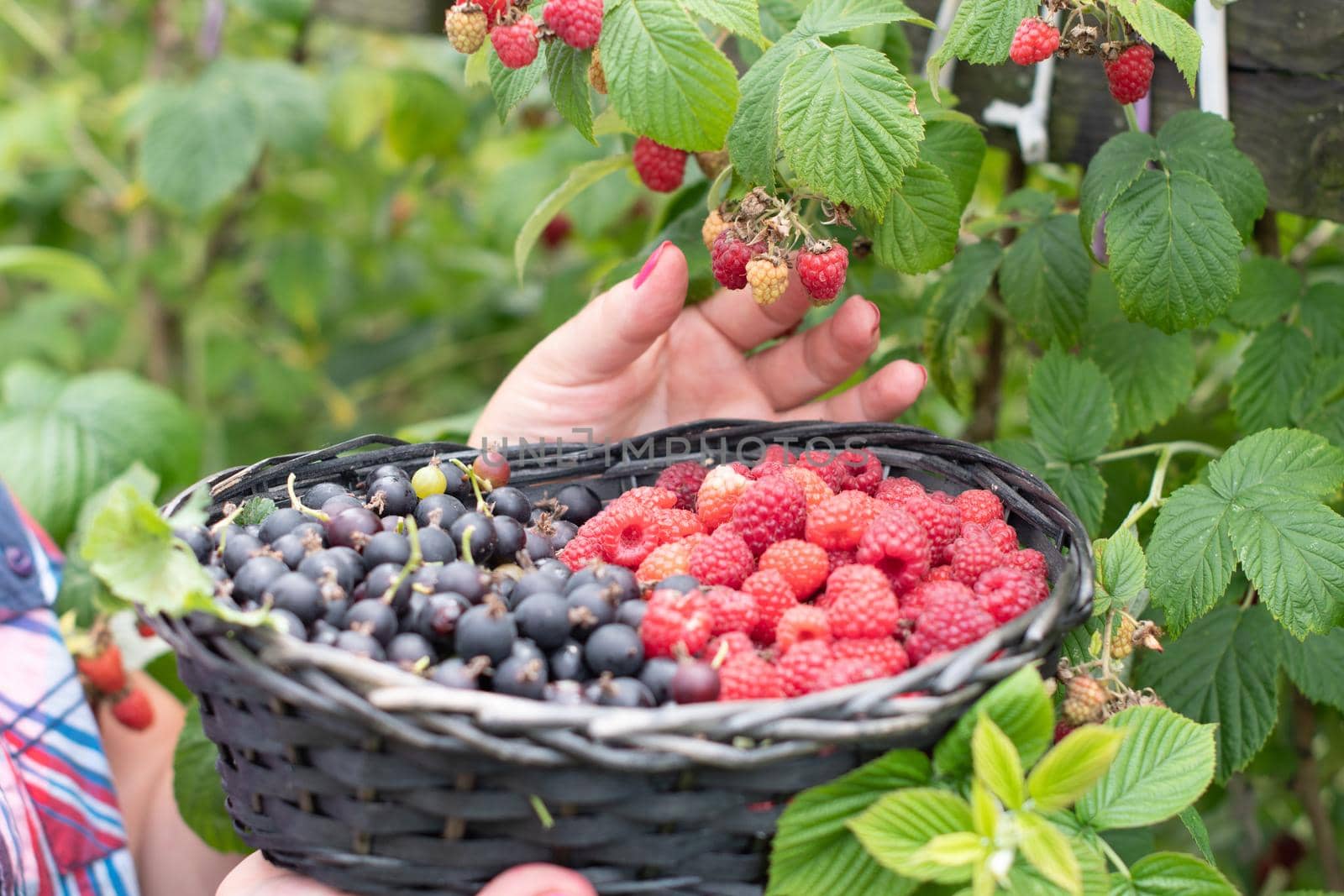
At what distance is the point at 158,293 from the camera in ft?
7.33

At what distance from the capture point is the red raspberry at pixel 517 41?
838 mm

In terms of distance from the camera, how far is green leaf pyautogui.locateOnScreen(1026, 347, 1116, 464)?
1016 mm

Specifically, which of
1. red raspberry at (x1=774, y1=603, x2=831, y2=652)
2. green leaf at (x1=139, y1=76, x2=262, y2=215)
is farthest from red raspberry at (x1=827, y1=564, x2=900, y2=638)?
green leaf at (x1=139, y1=76, x2=262, y2=215)

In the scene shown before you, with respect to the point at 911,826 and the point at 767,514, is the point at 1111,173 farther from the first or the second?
the point at 911,826

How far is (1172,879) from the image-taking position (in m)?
0.67

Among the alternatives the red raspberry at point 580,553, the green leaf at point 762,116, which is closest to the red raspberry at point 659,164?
the green leaf at point 762,116

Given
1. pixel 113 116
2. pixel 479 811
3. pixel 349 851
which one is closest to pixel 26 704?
pixel 349 851

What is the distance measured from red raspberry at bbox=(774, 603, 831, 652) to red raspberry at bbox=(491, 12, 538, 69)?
0.47 m

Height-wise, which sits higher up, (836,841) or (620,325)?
(620,325)

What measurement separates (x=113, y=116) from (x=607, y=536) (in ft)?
5.76

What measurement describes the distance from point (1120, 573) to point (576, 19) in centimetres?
57

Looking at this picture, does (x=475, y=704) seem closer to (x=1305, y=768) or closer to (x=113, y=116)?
(x=1305, y=768)

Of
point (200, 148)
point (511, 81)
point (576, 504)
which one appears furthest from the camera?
point (200, 148)

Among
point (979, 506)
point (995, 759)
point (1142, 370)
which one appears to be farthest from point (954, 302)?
point (995, 759)
